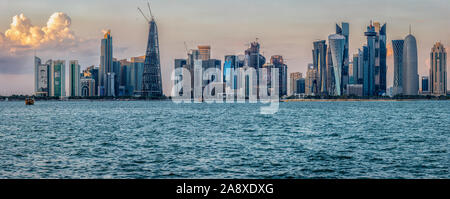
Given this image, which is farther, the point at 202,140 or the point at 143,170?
the point at 202,140

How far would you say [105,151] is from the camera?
3878cm

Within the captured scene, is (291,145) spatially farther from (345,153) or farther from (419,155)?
(419,155)

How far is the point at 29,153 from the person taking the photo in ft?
124
